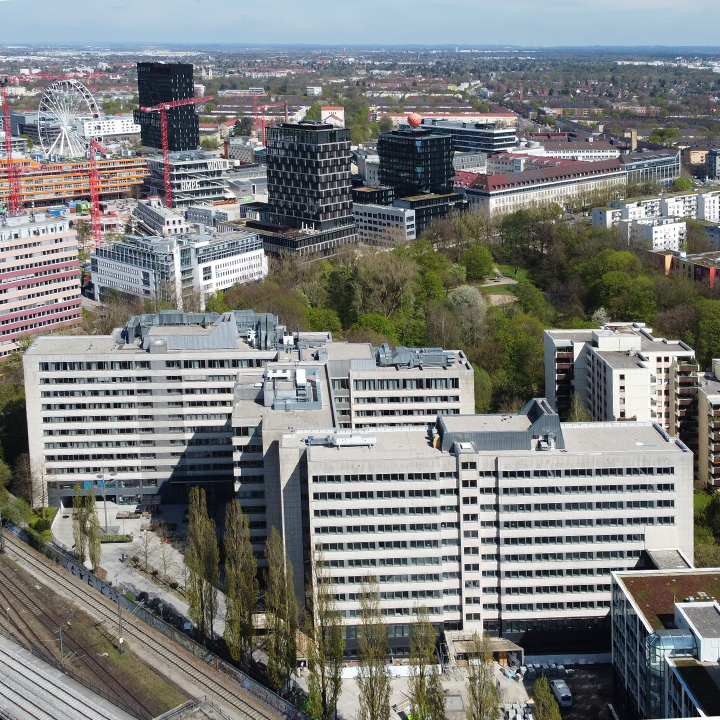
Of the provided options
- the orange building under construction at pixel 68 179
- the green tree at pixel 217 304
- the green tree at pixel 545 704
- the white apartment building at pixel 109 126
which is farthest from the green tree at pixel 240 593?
the white apartment building at pixel 109 126

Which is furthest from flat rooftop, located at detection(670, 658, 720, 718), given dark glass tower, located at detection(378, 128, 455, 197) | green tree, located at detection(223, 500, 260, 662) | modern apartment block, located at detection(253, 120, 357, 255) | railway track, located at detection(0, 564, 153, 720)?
dark glass tower, located at detection(378, 128, 455, 197)

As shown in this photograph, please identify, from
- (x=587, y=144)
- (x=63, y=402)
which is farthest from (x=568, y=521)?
(x=587, y=144)

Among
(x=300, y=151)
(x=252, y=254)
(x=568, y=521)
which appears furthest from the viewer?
(x=300, y=151)

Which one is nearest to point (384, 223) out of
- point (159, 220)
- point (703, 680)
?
point (159, 220)

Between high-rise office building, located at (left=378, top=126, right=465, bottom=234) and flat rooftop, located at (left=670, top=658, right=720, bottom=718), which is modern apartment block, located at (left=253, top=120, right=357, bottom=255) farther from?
flat rooftop, located at (left=670, top=658, right=720, bottom=718)

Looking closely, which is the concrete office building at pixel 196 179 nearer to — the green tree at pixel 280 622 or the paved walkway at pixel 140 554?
the paved walkway at pixel 140 554

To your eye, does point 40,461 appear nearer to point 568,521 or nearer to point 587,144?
point 568,521

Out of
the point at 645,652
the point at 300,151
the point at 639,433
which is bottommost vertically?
the point at 645,652
